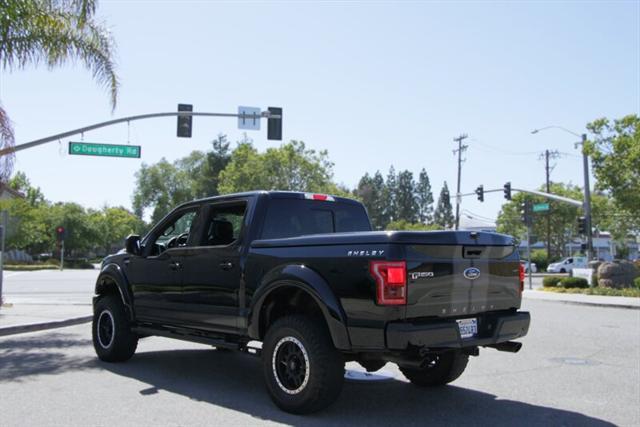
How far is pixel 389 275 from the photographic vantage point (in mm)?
4828

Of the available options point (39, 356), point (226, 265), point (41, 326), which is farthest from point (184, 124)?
point (226, 265)

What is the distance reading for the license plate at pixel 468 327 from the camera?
205 inches

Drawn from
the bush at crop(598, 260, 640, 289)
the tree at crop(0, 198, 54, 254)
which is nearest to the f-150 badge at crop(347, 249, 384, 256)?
the bush at crop(598, 260, 640, 289)

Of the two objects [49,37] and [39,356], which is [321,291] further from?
[49,37]

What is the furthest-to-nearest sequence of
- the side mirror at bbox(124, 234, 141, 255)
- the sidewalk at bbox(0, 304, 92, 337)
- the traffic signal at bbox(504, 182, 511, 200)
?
the traffic signal at bbox(504, 182, 511, 200) < the sidewalk at bbox(0, 304, 92, 337) < the side mirror at bbox(124, 234, 141, 255)

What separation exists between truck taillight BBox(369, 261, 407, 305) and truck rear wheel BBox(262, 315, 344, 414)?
761 millimetres

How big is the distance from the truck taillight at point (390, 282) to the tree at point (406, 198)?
12138 centimetres

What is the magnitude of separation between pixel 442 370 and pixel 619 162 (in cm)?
2947

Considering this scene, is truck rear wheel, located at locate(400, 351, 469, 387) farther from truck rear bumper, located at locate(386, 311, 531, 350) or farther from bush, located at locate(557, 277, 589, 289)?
bush, located at locate(557, 277, 589, 289)

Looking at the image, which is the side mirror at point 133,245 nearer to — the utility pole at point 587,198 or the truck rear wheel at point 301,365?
the truck rear wheel at point 301,365

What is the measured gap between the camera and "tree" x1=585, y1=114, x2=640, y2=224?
3133cm

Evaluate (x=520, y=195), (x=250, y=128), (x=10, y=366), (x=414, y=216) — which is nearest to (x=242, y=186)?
(x=520, y=195)

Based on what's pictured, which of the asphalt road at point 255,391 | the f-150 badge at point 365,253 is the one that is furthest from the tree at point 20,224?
the f-150 badge at point 365,253

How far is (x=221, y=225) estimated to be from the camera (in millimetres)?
6945
